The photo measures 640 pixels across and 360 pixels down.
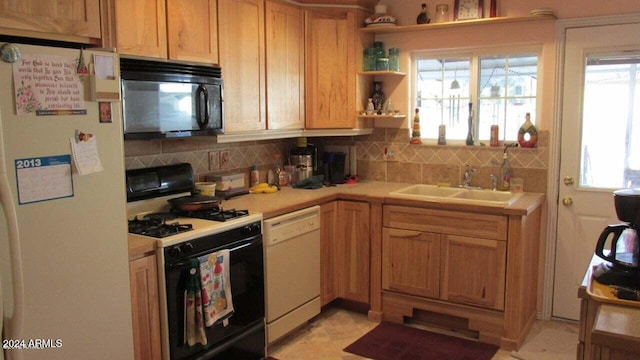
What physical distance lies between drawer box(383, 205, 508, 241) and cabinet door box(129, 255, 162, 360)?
1.75 meters

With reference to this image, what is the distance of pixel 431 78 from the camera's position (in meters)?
4.15

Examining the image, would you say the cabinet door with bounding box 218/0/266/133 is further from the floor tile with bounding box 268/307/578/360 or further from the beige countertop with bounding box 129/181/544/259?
the floor tile with bounding box 268/307/578/360

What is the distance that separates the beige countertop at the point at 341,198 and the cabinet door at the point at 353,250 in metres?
0.09

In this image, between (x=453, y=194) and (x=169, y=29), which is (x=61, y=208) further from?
(x=453, y=194)

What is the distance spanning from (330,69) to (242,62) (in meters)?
0.86

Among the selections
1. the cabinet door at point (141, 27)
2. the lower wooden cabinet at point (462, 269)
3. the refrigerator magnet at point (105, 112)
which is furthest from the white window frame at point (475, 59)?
the refrigerator magnet at point (105, 112)

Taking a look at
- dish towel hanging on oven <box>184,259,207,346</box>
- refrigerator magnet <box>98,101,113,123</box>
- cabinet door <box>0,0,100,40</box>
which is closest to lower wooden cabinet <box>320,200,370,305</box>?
dish towel hanging on oven <box>184,259,207,346</box>

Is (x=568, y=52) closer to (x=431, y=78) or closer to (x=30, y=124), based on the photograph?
(x=431, y=78)

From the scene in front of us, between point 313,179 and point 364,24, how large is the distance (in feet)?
4.09

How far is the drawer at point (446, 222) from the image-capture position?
333cm

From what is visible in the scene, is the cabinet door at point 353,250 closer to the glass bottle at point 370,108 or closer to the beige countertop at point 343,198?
the beige countertop at point 343,198

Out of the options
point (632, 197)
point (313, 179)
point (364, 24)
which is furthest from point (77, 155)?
point (364, 24)

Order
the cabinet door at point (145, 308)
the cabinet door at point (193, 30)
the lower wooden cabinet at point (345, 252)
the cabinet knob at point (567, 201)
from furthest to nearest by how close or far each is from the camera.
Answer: the lower wooden cabinet at point (345, 252), the cabinet knob at point (567, 201), the cabinet door at point (193, 30), the cabinet door at point (145, 308)

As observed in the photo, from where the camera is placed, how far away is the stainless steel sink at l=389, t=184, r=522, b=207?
3561 mm
